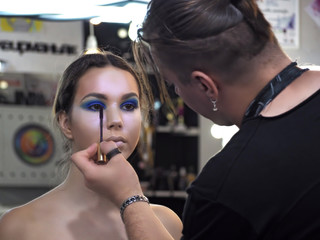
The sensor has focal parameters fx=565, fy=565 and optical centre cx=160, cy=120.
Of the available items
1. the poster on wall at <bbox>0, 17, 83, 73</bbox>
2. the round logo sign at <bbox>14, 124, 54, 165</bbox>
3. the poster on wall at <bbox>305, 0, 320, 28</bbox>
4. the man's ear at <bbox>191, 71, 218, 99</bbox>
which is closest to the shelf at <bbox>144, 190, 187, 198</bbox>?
the round logo sign at <bbox>14, 124, 54, 165</bbox>

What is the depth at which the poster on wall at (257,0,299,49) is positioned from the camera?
4200 mm

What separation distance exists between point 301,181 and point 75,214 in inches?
34.0

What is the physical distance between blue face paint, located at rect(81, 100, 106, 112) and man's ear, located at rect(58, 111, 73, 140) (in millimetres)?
104

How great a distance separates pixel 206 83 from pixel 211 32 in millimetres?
123

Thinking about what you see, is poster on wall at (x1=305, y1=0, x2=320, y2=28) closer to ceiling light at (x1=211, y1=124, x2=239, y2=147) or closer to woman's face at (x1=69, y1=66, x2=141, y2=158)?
ceiling light at (x1=211, y1=124, x2=239, y2=147)

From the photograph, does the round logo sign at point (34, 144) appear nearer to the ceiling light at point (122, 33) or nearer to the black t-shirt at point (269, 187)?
the ceiling light at point (122, 33)

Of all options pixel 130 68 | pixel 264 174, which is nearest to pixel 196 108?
pixel 264 174

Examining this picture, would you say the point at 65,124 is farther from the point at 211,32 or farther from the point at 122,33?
the point at 122,33

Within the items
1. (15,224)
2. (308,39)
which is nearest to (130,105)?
(15,224)

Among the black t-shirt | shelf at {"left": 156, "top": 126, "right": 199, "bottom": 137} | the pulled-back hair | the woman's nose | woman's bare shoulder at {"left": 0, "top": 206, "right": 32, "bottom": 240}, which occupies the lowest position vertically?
shelf at {"left": 156, "top": 126, "right": 199, "bottom": 137}

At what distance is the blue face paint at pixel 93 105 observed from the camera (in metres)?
1.84

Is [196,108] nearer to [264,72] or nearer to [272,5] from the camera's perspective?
[264,72]

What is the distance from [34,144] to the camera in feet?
16.1

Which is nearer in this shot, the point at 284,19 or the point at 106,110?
the point at 106,110
